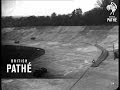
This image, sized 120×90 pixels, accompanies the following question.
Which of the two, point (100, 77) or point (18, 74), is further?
point (18, 74)

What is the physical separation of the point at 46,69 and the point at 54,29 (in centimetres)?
2201

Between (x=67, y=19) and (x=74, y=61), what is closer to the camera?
Result: (x=74, y=61)

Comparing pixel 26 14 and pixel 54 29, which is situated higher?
pixel 26 14

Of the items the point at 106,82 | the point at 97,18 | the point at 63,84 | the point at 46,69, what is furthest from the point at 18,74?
the point at 97,18

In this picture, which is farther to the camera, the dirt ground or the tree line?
the tree line

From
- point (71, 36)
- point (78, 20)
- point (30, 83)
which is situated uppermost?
point (78, 20)

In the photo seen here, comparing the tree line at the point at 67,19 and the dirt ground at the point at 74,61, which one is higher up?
the tree line at the point at 67,19

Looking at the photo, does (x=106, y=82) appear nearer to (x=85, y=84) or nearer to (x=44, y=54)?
(x=85, y=84)

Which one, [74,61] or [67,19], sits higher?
[67,19]

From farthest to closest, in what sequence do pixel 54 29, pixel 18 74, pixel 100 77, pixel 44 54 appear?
pixel 54 29, pixel 44 54, pixel 18 74, pixel 100 77

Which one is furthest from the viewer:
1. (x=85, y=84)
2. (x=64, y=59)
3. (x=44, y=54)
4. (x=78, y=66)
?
(x=44, y=54)

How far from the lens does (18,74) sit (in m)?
17.0

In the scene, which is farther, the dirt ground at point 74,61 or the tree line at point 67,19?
the tree line at point 67,19

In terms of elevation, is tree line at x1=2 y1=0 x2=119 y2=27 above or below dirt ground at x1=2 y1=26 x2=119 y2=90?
above
